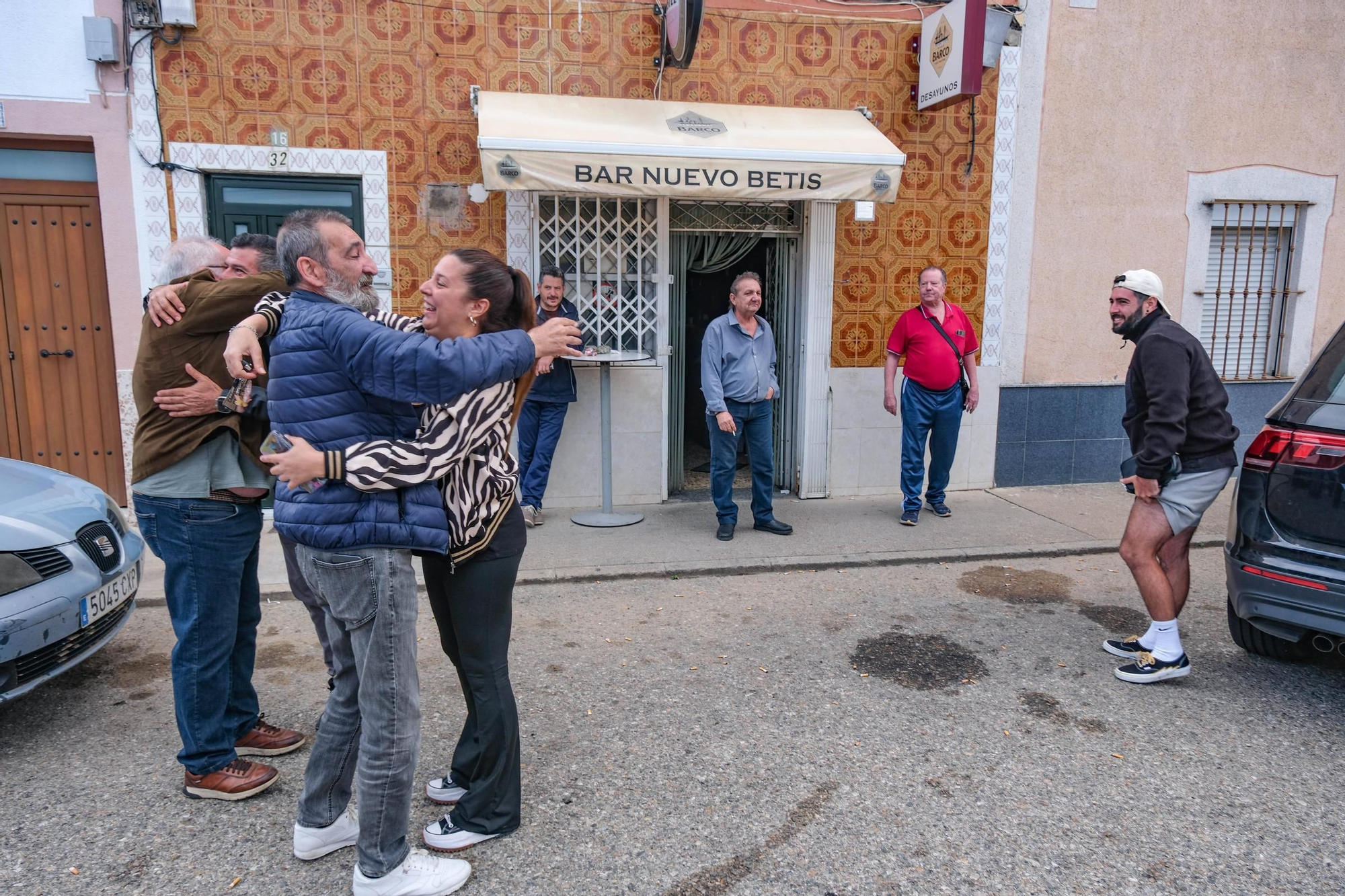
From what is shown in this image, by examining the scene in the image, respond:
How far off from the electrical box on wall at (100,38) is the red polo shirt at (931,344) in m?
5.50

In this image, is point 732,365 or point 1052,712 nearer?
point 1052,712

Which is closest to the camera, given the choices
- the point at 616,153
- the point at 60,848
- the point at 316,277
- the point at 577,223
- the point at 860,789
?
the point at 316,277

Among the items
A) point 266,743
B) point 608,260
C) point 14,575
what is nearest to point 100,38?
point 608,260

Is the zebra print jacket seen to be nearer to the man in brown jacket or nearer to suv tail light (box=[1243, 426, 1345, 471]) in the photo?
the man in brown jacket

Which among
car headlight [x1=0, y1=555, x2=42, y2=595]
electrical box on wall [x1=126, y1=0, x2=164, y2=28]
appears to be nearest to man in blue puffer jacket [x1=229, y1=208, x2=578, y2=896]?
car headlight [x1=0, y1=555, x2=42, y2=595]

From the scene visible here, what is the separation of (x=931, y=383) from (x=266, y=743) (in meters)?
4.81

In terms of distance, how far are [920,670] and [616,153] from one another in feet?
11.8

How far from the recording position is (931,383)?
252 inches

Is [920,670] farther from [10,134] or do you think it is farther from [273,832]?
[10,134]

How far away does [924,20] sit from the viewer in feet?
22.1

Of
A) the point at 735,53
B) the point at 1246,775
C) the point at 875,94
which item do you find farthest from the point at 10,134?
the point at 1246,775

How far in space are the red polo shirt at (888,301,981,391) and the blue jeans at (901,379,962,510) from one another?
0.09 meters

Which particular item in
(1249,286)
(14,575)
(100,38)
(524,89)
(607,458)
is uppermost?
(100,38)

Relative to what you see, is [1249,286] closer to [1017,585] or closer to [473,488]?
[1017,585]
